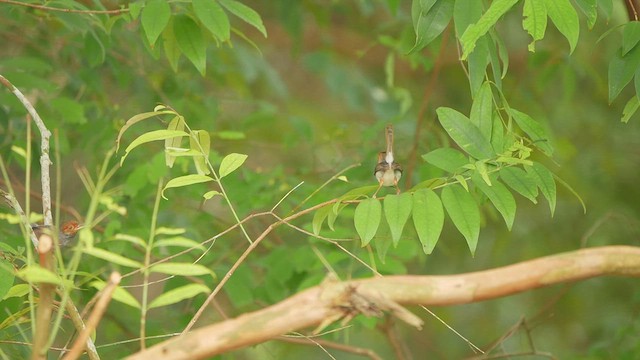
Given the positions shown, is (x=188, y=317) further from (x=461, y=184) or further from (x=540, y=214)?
(x=540, y=214)

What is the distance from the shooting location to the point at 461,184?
6.15 ft

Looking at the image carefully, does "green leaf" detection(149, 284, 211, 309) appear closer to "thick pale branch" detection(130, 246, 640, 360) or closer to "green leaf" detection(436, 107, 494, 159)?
"thick pale branch" detection(130, 246, 640, 360)

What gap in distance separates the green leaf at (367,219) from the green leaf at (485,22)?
0.35 meters

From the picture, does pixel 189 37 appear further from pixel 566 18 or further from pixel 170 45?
pixel 566 18

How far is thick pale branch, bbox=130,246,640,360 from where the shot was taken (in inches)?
47.7

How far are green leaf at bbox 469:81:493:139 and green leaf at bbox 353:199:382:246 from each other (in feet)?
0.96

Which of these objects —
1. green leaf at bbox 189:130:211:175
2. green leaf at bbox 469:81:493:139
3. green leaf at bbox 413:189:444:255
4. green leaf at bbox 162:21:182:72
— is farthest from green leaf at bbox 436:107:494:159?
green leaf at bbox 162:21:182:72

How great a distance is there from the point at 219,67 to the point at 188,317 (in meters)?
1.30

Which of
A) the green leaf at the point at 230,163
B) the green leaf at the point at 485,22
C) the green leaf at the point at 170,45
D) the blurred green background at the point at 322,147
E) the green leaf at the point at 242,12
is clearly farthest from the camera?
the blurred green background at the point at 322,147

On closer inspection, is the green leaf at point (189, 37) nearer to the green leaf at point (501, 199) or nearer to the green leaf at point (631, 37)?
the green leaf at point (501, 199)

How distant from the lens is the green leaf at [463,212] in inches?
71.7

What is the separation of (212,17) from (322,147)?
229 cm

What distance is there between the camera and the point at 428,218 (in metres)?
1.80

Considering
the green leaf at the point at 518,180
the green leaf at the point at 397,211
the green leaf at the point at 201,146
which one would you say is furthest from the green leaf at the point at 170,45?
the green leaf at the point at 518,180
